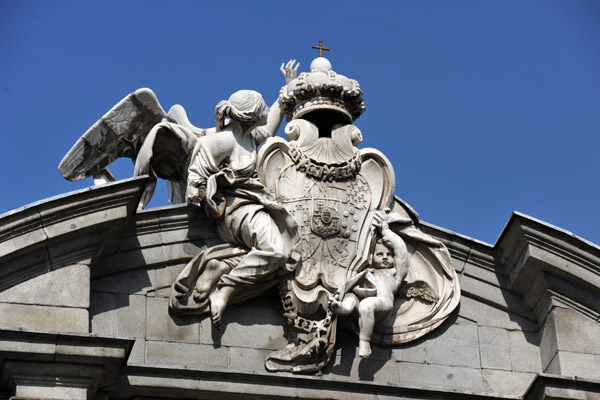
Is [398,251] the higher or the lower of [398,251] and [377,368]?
the higher

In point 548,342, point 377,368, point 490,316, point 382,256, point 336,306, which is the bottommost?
point 377,368

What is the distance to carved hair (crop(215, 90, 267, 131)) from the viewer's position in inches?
595

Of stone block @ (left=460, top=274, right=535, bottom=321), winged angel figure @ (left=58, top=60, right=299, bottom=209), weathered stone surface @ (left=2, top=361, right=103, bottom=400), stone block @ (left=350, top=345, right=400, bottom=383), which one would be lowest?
weathered stone surface @ (left=2, top=361, right=103, bottom=400)

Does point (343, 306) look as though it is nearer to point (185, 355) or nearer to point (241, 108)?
point (185, 355)

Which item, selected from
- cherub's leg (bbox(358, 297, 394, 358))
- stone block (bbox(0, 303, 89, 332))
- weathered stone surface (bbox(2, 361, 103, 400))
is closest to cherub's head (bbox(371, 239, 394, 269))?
cherub's leg (bbox(358, 297, 394, 358))

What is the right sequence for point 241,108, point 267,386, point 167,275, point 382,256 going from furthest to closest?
1. point 382,256
2. point 241,108
3. point 167,275
4. point 267,386

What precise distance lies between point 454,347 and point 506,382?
1.99ft

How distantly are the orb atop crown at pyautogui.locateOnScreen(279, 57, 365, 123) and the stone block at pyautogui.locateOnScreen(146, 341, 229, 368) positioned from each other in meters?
2.73

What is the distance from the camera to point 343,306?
14602 millimetres

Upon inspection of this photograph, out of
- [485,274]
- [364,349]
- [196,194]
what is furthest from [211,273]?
[485,274]

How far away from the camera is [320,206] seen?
1513 cm

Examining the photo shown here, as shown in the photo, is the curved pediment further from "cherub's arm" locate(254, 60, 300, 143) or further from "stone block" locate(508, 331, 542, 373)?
"cherub's arm" locate(254, 60, 300, 143)

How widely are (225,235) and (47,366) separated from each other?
7.72 feet

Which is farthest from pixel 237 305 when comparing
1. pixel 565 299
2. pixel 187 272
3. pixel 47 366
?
pixel 565 299
